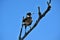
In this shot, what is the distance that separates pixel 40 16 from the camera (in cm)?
321

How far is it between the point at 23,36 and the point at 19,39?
10 cm

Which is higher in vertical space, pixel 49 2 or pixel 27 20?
pixel 49 2

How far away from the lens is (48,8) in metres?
3.15

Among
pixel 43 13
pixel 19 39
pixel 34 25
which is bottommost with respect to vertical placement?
pixel 19 39

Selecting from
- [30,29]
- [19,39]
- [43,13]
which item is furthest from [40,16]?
[19,39]

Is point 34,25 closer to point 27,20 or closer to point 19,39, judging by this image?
point 27,20

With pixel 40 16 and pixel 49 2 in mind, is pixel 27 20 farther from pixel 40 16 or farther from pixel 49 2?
pixel 49 2

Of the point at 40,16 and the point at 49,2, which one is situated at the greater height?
the point at 49,2

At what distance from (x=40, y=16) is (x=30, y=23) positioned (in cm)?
22

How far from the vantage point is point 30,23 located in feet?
10.7

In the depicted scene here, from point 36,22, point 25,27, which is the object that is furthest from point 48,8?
point 25,27

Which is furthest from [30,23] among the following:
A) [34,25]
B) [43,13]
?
[43,13]

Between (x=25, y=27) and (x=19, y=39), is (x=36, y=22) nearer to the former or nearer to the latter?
(x=25, y=27)

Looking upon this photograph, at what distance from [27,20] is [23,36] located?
0.93ft
